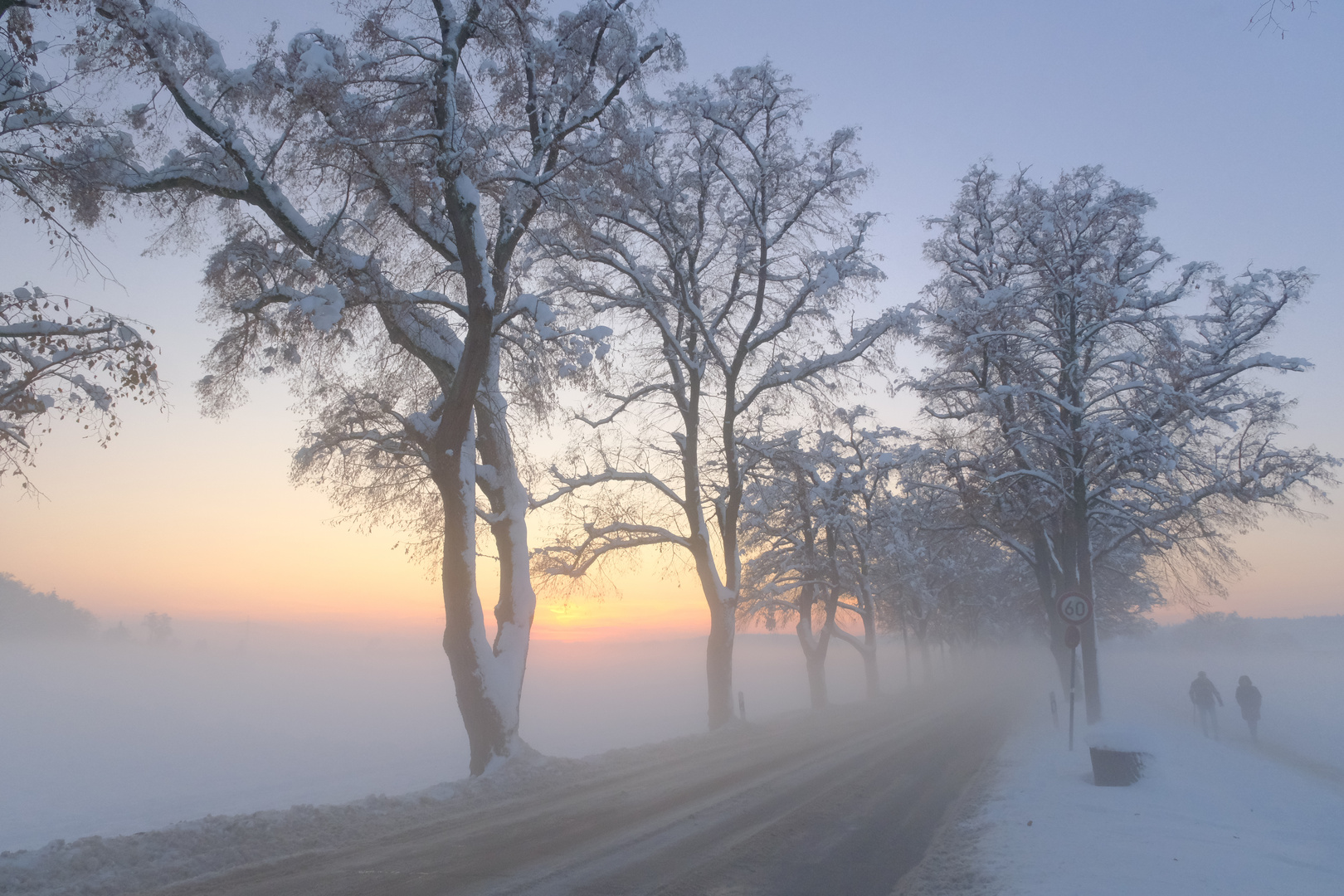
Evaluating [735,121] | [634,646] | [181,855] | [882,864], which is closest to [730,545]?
[735,121]

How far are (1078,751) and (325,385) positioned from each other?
49.7 feet

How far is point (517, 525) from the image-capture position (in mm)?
12898

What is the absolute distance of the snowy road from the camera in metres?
Answer: 5.59

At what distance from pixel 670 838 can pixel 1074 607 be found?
9375mm

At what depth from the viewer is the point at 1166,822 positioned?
834 cm

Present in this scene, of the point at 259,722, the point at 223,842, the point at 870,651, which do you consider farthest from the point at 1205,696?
the point at 259,722

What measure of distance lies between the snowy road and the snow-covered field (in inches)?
526

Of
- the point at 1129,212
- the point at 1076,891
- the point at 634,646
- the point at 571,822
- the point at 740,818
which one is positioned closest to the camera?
the point at 1076,891

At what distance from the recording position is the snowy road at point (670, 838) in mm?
5590

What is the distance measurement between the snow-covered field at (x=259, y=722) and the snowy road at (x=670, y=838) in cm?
1336

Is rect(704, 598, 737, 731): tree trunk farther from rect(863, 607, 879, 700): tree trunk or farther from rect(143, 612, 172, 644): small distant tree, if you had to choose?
rect(143, 612, 172, 644): small distant tree

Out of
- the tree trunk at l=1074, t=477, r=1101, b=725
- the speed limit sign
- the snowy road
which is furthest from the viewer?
the tree trunk at l=1074, t=477, r=1101, b=725

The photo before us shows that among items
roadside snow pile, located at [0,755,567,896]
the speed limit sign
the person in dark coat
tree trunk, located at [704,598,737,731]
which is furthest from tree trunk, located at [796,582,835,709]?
roadside snow pile, located at [0,755,567,896]

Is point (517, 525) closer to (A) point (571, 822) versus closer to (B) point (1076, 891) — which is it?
(A) point (571, 822)
